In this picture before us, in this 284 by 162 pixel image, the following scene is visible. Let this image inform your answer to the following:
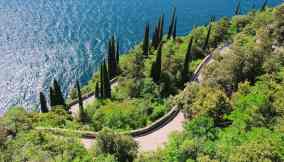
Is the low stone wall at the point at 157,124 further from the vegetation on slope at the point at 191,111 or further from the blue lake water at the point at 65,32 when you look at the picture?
the blue lake water at the point at 65,32

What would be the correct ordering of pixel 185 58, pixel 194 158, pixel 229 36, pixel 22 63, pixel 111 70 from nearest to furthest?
1. pixel 194 158
2. pixel 185 58
3. pixel 111 70
4. pixel 229 36
5. pixel 22 63

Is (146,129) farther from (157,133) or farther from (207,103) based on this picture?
(207,103)

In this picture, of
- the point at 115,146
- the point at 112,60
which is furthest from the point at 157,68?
the point at 115,146

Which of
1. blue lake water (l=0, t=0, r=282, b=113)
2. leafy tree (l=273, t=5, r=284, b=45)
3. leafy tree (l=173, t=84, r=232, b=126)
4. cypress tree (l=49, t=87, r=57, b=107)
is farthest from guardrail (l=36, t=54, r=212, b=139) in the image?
blue lake water (l=0, t=0, r=282, b=113)

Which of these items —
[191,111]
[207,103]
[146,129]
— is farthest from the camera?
[146,129]

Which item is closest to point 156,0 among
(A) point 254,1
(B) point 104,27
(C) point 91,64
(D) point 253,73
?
(B) point 104,27

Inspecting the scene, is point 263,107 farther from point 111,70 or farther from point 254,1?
point 254,1

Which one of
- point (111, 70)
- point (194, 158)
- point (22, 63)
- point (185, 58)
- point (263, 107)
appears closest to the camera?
point (194, 158)

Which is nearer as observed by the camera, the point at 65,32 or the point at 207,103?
the point at 207,103

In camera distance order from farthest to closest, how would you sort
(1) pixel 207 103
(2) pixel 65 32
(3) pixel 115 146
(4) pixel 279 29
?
(2) pixel 65 32 → (4) pixel 279 29 → (1) pixel 207 103 → (3) pixel 115 146
